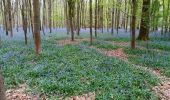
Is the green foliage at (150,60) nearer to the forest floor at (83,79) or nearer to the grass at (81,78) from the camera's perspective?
the forest floor at (83,79)

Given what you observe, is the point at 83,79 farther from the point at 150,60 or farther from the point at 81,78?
the point at 150,60

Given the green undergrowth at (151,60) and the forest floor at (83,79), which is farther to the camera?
the green undergrowth at (151,60)

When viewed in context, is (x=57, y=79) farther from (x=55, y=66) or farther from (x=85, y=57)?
(x=85, y=57)

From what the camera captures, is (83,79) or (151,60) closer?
(83,79)

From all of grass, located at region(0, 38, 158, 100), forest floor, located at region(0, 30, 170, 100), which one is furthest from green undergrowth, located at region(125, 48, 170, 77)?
grass, located at region(0, 38, 158, 100)

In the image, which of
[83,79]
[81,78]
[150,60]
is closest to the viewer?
[83,79]

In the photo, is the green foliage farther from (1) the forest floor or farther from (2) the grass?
(2) the grass

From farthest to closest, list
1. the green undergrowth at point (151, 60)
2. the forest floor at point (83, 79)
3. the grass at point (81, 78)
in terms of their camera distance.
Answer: the green undergrowth at point (151, 60) → the grass at point (81, 78) → the forest floor at point (83, 79)

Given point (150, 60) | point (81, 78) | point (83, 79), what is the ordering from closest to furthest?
1. point (83, 79)
2. point (81, 78)
3. point (150, 60)

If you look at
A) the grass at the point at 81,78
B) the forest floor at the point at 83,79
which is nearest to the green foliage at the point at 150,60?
the forest floor at the point at 83,79

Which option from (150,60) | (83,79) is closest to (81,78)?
(83,79)

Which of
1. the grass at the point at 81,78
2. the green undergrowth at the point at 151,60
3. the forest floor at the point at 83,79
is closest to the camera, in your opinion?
the forest floor at the point at 83,79

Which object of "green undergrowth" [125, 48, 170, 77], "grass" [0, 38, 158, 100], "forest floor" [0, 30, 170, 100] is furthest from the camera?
"green undergrowth" [125, 48, 170, 77]

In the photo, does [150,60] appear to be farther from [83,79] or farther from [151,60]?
[83,79]
